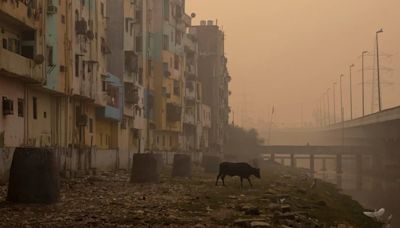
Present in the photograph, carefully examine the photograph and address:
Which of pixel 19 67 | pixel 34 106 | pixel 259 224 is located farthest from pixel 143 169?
pixel 259 224

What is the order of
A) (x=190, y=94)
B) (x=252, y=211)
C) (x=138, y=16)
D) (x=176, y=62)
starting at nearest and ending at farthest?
(x=252, y=211) → (x=138, y=16) → (x=176, y=62) → (x=190, y=94)

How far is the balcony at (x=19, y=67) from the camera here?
35.4 m

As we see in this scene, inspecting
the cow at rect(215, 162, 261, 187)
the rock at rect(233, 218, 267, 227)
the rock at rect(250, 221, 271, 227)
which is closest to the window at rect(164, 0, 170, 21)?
the cow at rect(215, 162, 261, 187)

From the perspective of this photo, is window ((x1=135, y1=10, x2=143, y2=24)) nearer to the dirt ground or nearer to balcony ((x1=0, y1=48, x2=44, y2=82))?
balcony ((x1=0, y1=48, x2=44, y2=82))

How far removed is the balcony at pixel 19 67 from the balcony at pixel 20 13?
216 cm

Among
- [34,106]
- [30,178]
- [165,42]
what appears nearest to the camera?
[30,178]

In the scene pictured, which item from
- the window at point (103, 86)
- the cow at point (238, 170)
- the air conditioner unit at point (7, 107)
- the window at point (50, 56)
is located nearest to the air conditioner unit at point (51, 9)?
the window at point (50, 56)

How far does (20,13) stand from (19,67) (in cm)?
327

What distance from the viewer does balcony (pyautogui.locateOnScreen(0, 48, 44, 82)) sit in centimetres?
Result: 3538

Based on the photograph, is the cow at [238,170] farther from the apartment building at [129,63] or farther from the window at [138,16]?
the window at [138,16]

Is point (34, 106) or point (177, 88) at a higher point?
point (177, 88)

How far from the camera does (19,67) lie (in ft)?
123

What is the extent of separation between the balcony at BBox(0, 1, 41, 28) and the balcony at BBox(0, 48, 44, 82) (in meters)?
2.16

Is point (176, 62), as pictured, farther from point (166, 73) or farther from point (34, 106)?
point (34, 106)
